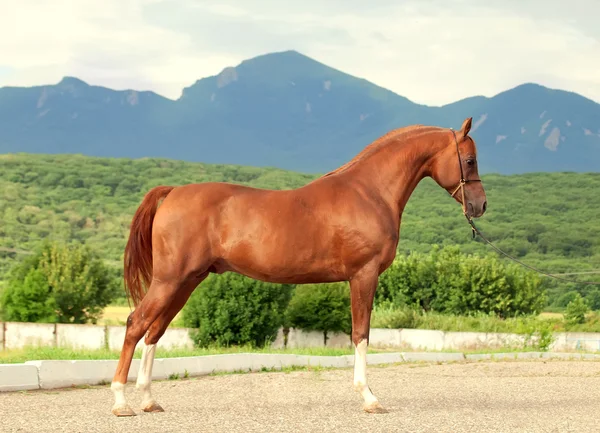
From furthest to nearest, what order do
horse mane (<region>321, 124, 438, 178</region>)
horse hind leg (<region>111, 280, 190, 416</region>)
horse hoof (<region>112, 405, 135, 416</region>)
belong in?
horse mane (<region>321, 124, 438, 178</region>) → horse hind leg (<region>111, 280, 190, 416</region>) → horse hoof (<region>112, 405, 135, 416</region>)

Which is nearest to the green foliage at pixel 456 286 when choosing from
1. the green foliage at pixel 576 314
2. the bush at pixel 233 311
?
the green foliage at pixel 576 314

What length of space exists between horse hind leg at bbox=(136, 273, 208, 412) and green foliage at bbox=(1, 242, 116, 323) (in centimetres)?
2090

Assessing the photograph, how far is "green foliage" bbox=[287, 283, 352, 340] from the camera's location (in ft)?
75.5

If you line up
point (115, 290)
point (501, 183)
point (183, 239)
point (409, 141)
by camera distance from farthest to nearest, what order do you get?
point (501, 183)
point (115, 290)
point (409, 141)
point (183, 239)

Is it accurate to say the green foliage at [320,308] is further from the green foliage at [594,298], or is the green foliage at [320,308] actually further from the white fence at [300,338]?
the green foliage at [594,298]

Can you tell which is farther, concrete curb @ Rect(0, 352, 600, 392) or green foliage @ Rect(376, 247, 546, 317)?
green foliage @ Rect(376, 247, 546, 317)

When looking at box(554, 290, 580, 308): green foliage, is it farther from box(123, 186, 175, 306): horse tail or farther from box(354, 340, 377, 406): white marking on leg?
box(123, 186, 175, 306): horse tail

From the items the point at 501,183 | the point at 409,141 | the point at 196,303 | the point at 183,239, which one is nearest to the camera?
the point at 183,239

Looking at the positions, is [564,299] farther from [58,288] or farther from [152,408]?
[152,408]

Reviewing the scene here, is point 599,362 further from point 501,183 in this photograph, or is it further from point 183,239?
point 501,183

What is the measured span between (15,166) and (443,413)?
462 feet

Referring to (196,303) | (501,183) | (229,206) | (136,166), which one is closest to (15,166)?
(136,166)

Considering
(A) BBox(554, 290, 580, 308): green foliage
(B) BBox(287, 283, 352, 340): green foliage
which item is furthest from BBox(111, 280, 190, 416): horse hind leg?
(A) BBox(554, 290, 580, 308): green foliage

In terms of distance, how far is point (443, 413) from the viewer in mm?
9047
